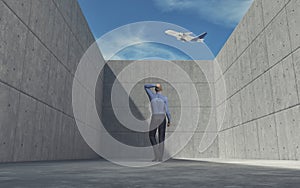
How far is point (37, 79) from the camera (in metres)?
5.50

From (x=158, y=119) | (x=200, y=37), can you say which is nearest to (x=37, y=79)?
(x=158, y=119)

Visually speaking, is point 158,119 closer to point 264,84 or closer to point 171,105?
point 264,84

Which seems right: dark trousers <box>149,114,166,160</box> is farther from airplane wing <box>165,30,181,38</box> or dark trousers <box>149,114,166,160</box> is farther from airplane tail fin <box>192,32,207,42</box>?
airplane wing <box>165,30,181,38</box>

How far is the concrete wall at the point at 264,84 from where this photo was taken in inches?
250

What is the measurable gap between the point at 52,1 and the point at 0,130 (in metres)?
3.69

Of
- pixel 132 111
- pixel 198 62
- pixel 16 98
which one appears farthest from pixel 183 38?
pixel 16 98

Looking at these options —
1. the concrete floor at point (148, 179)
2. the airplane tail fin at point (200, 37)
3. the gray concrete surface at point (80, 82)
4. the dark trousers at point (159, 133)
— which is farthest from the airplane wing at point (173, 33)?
the concrete floor at point (148, 179)

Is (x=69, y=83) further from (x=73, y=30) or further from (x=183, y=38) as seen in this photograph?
(x=183, y=38)

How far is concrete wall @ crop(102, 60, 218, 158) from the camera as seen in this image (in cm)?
1270

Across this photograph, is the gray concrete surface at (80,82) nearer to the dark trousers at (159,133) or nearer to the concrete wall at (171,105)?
the concrete wall at (171,105)

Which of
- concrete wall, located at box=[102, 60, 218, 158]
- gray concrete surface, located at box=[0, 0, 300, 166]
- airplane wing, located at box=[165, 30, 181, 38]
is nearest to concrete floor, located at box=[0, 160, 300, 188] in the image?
gray concrete surface, located at box=[0, 0, 300, 166]

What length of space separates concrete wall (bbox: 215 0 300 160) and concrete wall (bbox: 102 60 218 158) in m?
1.58

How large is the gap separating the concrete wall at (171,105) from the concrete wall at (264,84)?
5.20 feet

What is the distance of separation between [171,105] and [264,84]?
5.93m
